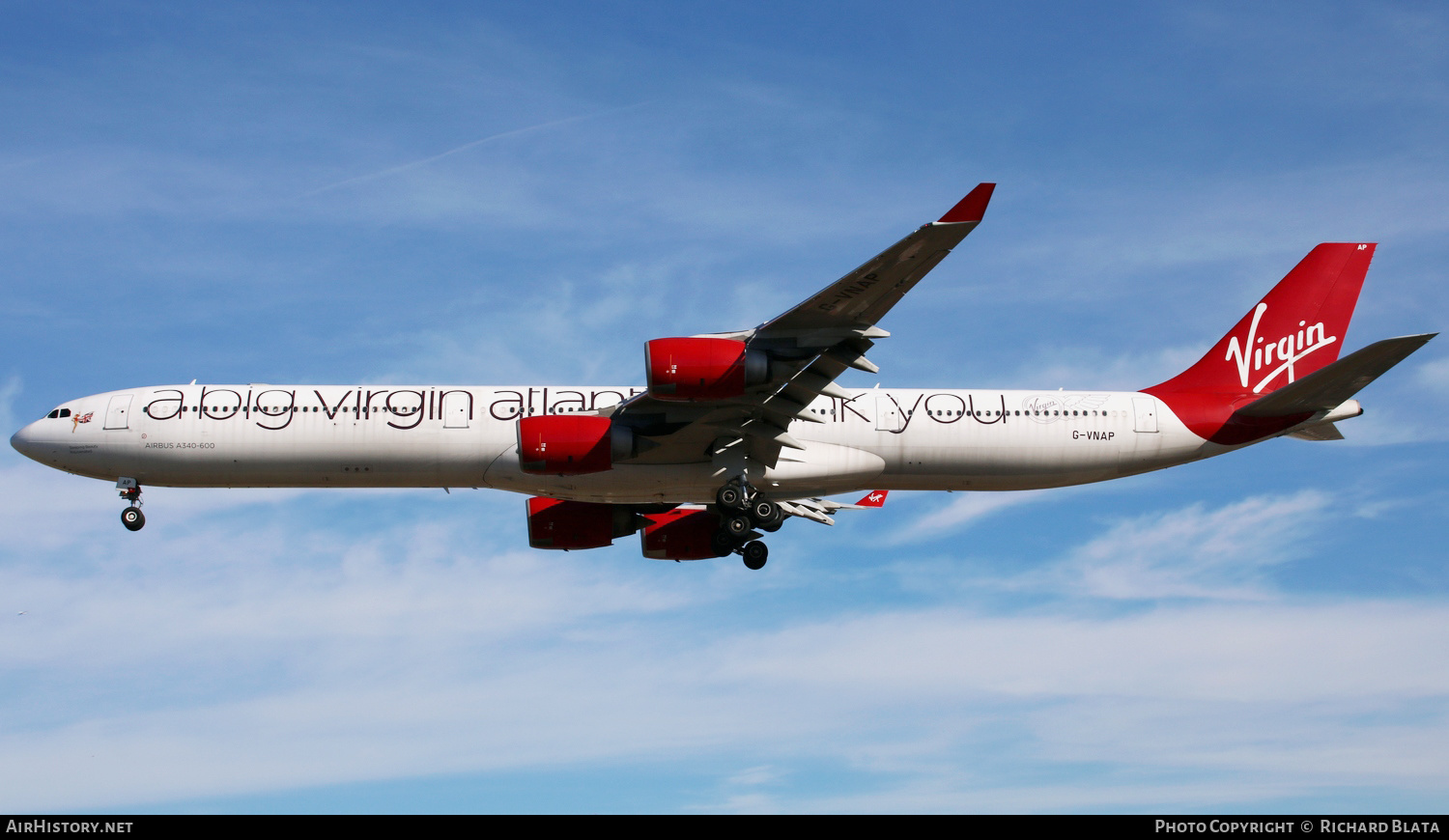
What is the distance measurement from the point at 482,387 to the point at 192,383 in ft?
26.8

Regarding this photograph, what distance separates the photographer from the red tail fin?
35.9 m

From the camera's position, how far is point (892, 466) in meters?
33.8

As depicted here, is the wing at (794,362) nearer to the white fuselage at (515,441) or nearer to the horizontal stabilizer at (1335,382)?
the white fuselage at (515,441)

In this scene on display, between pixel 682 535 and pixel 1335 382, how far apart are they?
61.5ft

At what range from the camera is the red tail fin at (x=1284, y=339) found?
118 ft

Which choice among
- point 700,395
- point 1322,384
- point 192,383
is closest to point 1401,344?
point 1322,384

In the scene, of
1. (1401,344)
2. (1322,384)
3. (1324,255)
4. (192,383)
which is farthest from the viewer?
(1324,255)

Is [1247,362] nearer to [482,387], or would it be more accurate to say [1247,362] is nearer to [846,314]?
[846,314]

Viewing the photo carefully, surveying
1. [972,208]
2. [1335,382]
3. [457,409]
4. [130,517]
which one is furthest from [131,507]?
[1335,382]

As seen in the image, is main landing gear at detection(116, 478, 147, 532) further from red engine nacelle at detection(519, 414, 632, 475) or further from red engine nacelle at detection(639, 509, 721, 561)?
red engine nacelle at detection(639, 509, 721, 561)

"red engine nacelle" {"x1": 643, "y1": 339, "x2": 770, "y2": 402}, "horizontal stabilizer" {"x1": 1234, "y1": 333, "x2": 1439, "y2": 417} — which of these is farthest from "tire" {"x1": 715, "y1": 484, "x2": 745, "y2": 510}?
"horizontal stabilizer" {"x1": 1234, "y1": 333, "x2": 1439, "y2": 417}

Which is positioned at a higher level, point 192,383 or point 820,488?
point 192,383

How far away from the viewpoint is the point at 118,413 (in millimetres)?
33594

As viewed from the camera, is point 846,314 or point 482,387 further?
point 482,387
